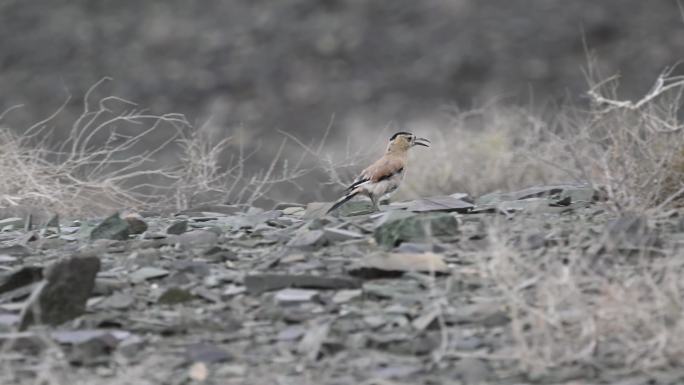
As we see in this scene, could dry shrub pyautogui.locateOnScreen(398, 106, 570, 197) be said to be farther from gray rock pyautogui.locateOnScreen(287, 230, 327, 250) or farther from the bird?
gray rock pyautogui.locateOnScreen(287, 230, 327, 250)

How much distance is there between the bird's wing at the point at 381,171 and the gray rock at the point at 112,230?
1.46 meters

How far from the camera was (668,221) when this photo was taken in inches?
281

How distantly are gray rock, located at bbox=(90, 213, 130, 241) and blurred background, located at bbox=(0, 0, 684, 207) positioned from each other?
8.02 metres

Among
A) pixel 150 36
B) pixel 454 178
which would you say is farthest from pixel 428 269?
pixel 150 36

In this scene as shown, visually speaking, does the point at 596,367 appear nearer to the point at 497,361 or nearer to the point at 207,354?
the point at 497,361

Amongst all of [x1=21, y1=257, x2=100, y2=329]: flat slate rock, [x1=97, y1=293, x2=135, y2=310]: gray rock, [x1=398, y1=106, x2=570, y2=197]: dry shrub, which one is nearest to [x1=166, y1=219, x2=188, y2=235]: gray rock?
[x1=97, y1=293, x2=135, y2=310]: gray rock

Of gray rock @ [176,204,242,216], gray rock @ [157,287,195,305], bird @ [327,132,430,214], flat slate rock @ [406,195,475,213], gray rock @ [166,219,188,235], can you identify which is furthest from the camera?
gray rock @ [176,204,242,216]

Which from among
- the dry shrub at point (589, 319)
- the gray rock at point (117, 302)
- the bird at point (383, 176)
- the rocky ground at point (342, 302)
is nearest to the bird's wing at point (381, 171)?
the bird at point (383, 176)

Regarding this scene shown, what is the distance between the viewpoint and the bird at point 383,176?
856cm

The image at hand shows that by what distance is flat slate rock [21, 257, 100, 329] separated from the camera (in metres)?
6.08

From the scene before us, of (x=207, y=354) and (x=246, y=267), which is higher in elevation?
(x=246, y=267)

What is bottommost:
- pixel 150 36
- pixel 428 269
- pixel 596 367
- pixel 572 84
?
pixel 596 367

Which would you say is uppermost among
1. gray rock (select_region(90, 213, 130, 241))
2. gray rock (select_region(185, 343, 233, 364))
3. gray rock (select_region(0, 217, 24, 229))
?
gray rock (select_region(0, 217, 24, 229))

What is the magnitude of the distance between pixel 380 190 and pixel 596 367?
3420 mm
